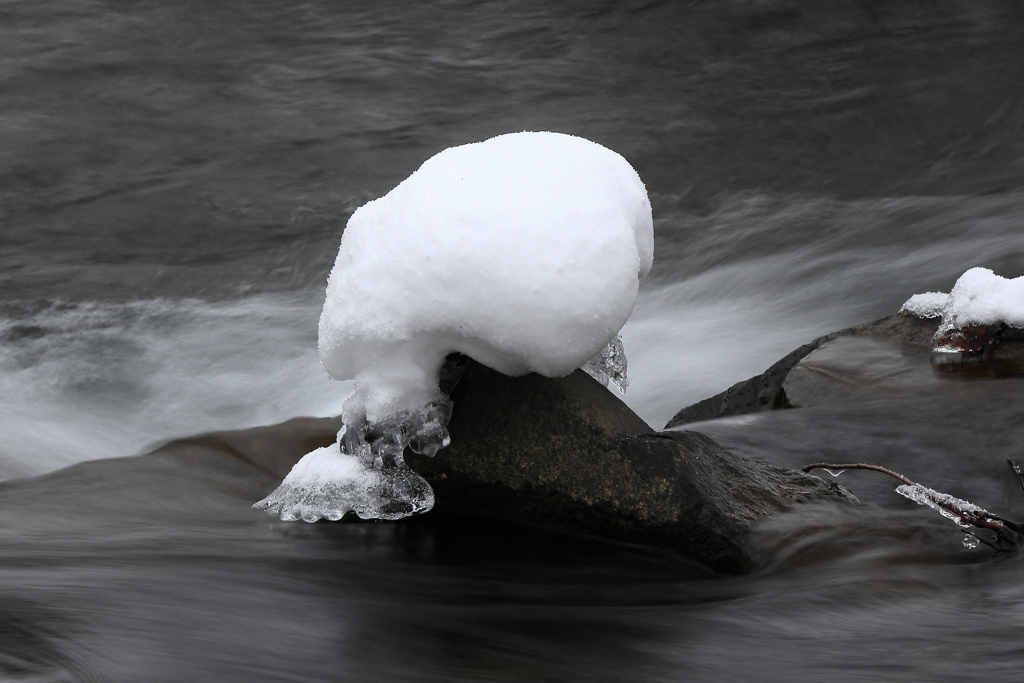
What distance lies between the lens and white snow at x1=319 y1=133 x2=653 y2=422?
7.93ft

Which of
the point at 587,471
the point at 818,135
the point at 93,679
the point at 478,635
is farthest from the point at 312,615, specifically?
the point at 818,135

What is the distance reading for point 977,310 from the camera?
12.2 ft

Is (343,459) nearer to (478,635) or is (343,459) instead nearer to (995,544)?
(478,635)

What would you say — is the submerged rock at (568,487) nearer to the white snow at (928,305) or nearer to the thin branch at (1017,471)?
the thin branch at (1017,471)

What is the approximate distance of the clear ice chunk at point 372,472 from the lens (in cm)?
270

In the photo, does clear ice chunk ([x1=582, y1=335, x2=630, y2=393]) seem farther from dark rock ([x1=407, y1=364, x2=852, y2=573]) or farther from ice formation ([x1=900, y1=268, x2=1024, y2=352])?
ice formation ([x1=900, y1=268, x2=1024, y2=352])

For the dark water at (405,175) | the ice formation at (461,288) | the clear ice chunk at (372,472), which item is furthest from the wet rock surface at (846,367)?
the clear ice chunk at (372,472)

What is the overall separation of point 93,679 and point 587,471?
1.31 meters

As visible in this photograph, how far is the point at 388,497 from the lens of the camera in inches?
110

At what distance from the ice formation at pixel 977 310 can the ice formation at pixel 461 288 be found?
1.53 metres

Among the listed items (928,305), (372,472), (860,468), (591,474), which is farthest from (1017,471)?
(372,472)

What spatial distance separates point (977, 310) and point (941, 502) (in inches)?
50.6

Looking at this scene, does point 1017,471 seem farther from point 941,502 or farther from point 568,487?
point 568,487

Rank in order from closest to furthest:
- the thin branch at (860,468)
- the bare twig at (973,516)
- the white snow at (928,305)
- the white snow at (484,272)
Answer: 1. the white snow at (484,272)
2. the bare twig at (973,516)
3. the thin branch at (860,468)
4. the white snow at (928,305)
